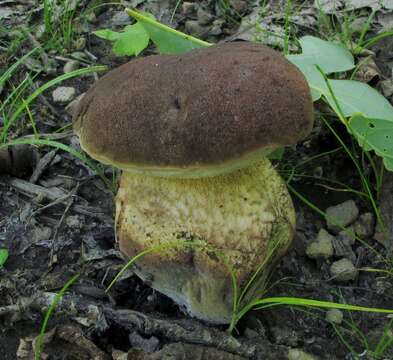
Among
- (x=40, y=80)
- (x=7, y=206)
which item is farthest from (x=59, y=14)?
(x=7, y=206)

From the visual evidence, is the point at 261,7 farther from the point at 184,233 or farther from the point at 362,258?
the point at 184,233

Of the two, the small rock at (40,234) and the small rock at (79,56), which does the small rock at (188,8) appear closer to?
the small rock at (79,56)

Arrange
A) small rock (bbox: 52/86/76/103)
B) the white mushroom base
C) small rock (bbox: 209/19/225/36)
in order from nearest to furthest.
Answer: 1. the white mushroom base
2. small rock (bbox: 52/86/76/103)
3. small rock (bbox: 209/19/225/36)

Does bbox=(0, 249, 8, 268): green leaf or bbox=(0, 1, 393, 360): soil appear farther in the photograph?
bbox=(0, 249, 8, 268): green leaf

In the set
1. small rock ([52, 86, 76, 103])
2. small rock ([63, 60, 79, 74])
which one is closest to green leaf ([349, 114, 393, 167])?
small rock ([52, 86, 76, 103])

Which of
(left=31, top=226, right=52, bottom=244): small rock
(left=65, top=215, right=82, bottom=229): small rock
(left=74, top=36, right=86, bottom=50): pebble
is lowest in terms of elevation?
(left=31, top=226, right=52, bottom=244): small rock

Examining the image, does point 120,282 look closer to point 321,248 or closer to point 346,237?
point 321,248

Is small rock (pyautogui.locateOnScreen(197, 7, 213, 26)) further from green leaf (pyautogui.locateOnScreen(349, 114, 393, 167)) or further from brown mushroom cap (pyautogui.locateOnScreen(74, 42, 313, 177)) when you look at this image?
brown mushroom cap (pyautogui.locateOnScreen(74, 42, 313, 177))

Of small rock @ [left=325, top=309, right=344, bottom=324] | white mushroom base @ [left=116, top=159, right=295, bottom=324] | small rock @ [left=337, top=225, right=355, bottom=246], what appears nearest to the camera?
white mushroom base @ [left=116, top=159, right=295, bottom=324]
